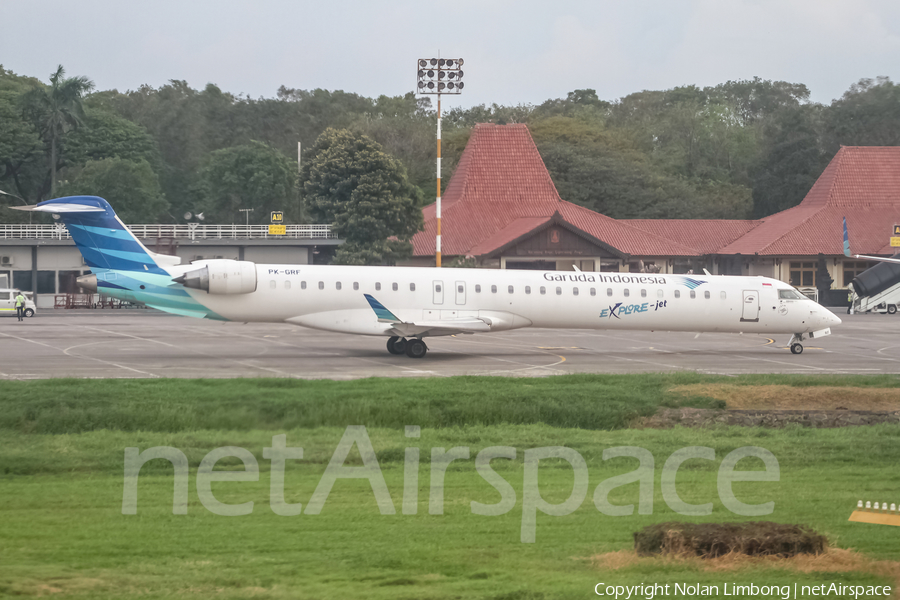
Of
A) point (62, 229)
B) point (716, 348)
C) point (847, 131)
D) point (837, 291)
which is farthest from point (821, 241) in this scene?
point (62, 229)

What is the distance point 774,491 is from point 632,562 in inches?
159

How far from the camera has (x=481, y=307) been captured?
105 feet

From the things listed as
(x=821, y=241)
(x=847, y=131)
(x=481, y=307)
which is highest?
(x=847, y=131)

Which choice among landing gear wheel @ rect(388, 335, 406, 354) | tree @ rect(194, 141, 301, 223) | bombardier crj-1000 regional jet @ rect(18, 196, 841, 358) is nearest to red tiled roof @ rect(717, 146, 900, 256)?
bombardier crj-1000 regional jet @ rect(18, 196, 841, 358)

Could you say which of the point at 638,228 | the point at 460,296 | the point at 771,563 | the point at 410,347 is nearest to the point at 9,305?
the point at 410,347

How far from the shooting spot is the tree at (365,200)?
201 feet

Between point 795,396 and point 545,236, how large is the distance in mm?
45685

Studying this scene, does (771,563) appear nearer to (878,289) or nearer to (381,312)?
(381,312)

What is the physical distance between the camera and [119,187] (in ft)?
240

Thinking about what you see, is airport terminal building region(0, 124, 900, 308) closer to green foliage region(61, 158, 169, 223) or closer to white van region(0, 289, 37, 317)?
green foliage region(61, 158, 169, 223)

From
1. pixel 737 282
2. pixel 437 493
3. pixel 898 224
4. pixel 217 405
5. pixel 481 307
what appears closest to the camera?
pixel 437 493

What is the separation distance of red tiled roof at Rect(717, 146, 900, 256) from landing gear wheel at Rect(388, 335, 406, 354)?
42.2 meters

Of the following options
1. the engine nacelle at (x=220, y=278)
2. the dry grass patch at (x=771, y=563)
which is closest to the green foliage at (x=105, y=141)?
the engine nacelle at (x=220, y=278)

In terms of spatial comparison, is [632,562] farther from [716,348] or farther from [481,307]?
[716,348]
